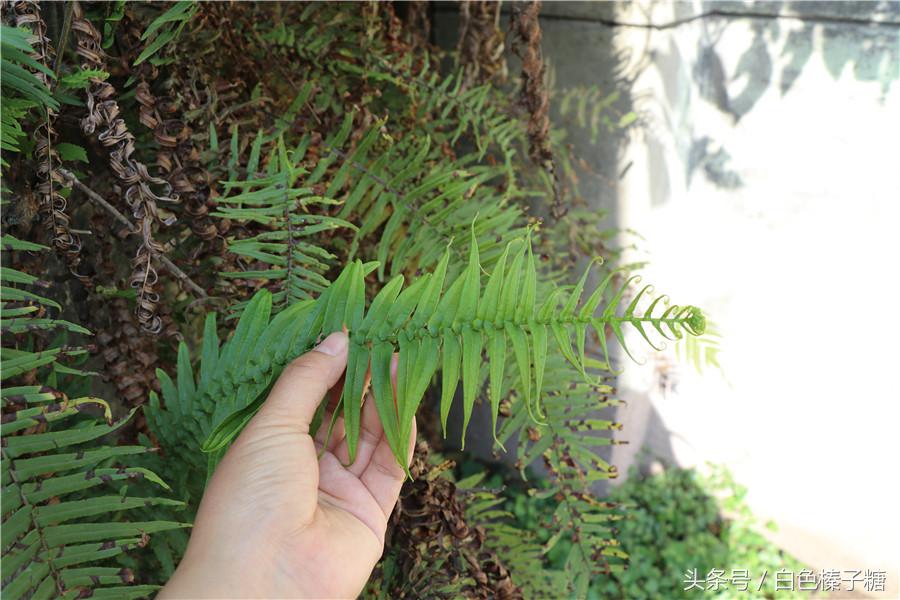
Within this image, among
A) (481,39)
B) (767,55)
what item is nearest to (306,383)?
(481,39)

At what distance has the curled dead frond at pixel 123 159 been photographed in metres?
1.03

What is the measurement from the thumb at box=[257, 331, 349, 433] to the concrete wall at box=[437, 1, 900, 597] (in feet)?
4.88

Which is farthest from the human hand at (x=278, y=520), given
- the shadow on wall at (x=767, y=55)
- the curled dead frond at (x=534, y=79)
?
the shadow on wall at (x=767, y=55)

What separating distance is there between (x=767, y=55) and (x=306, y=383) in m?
→ 1.76

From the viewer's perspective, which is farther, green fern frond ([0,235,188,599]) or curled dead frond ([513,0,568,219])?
curled dead frond ([513,0,568,219])

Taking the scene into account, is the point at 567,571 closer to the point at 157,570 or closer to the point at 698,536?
the point at 157,570

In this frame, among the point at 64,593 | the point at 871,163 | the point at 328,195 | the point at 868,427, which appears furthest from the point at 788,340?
the point at 64,593

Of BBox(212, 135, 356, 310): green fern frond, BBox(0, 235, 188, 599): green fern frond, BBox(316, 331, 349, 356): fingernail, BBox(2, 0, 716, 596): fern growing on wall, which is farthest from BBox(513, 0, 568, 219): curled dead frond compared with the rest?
BBox(0, 235, 188, 599): green fern frond

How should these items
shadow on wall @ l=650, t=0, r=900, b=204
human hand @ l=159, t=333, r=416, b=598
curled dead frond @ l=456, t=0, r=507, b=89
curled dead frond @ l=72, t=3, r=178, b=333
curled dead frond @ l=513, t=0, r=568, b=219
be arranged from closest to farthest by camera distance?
human hand @ l=159, t=333, r=416, b=598 < curled dead frond @ l=72, t=3, r=178, b=333 < curled dead frond @ l=513, t=0, r=568, b=219 < curled dead frond @ l=456, t=0, r=507, b=89 < shadow on wall @ l=650, t=0, r=900, b=204

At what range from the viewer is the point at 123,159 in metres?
1.04

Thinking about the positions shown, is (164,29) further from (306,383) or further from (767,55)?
(767,55)

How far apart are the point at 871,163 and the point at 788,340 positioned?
0.59m

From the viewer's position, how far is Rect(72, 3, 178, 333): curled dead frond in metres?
1.03

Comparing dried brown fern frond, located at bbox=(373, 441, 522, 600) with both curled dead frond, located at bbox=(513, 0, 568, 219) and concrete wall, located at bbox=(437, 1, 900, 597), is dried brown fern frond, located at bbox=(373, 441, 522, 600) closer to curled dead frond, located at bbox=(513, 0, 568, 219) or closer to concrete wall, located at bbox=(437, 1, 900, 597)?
curled dead frond, located at bbox=(513, 0, 568, 219)
